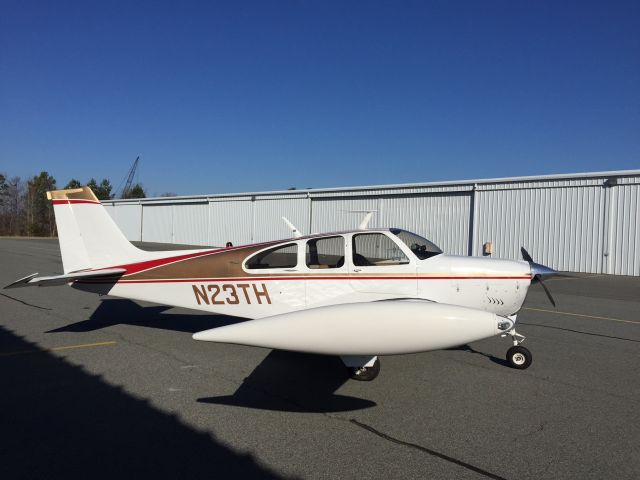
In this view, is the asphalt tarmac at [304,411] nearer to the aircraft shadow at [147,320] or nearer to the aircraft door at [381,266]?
the aircraft shadow at [147,320]

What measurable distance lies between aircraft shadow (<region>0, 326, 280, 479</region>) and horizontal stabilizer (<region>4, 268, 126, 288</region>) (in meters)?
1.38

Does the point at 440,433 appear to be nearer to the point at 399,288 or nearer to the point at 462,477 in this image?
the point at 462,477

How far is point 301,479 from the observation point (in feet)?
Answer: 10.4

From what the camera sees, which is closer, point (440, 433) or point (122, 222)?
point (440, 433)

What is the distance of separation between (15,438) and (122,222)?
46575 millimetres

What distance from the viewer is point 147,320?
8.95 m

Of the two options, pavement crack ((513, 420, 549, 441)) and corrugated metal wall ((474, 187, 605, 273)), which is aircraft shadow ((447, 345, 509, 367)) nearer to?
pavement crack ((513, 420, 549, 441))

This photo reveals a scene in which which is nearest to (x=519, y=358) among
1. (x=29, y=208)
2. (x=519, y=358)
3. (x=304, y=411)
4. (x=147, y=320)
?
(x=519, y=358)

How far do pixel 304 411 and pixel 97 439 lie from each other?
180 cm

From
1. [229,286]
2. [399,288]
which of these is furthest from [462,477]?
[229,286]

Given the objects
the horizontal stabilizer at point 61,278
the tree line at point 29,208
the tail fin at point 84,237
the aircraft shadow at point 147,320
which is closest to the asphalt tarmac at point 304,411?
the aircraft shadow at point 147,320

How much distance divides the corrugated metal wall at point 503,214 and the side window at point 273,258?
11523mm

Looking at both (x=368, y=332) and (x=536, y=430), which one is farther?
(x=368, y=332)

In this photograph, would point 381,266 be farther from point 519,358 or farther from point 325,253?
point 519,358
